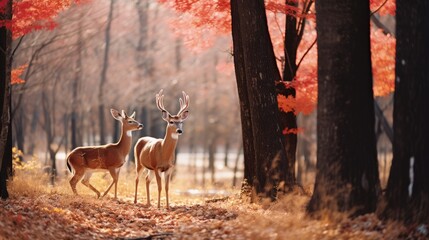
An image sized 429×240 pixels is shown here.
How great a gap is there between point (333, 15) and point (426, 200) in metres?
2.99

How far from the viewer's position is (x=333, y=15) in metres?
10.9

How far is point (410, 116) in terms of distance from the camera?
10.0 m

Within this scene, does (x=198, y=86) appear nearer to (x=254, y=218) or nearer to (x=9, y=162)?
(x=9, y=162)

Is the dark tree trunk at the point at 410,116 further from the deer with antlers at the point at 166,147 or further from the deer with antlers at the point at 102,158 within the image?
the deer with antlers at the point at 102,158

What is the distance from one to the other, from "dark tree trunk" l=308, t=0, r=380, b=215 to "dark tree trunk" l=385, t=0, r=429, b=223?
0.63 m

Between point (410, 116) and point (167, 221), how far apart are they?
5823 mm

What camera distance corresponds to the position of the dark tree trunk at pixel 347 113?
1071 centimetres

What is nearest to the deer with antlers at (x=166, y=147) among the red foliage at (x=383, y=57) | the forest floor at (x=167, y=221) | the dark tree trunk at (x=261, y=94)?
the forest floor at (x=167, y=221)

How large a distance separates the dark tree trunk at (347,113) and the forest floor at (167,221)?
407 mm

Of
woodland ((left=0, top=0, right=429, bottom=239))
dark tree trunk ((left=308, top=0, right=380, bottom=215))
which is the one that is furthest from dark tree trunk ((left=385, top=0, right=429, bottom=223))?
dark tree trunk ((left=308, top=0, right=380, bottom=215))

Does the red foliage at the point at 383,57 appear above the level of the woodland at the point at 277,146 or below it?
above

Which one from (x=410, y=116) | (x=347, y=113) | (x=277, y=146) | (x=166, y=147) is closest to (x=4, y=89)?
(x=166, y=147)

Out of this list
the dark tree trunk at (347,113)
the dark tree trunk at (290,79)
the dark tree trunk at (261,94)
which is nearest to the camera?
the dark tree trunk at (347,113)

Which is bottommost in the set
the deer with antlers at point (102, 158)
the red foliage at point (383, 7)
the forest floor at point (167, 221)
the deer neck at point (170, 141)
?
the forest floor at point (167, 221)
